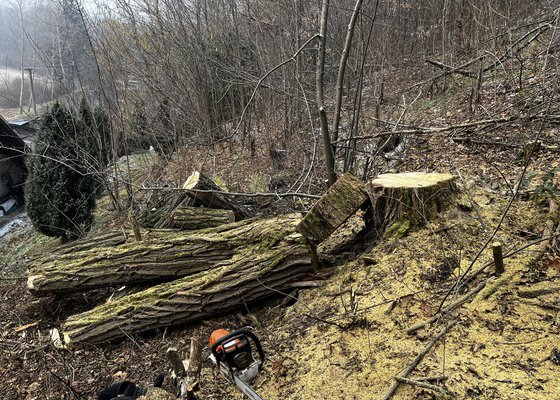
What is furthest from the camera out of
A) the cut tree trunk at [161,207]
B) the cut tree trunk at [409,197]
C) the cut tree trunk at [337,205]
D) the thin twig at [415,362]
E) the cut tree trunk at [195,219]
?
the cut tree trunk at [161,207]

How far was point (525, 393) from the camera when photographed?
201 centimetres

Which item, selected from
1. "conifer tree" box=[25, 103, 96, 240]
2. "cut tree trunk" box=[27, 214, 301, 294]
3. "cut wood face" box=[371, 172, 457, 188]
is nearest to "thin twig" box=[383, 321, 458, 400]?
"cut wood face" box=[371, 172, 457, 188]

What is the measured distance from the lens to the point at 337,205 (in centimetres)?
370

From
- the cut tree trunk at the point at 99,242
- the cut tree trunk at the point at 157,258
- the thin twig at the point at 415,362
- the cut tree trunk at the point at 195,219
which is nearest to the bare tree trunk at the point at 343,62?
the cut tree trunk at the point at 157,258

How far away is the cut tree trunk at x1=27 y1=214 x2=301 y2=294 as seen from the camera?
14.4 ft

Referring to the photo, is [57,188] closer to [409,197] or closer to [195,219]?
[195,219]

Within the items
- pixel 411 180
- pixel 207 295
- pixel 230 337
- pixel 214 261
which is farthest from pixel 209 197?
pixel 230 337

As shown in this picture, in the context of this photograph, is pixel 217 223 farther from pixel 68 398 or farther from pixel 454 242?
pixel 454 242

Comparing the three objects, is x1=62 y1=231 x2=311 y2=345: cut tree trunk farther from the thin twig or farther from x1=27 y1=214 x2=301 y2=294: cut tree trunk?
the thin twig

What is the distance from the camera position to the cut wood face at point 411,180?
3.58 m

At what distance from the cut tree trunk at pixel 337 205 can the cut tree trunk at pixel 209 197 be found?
2.08 metres

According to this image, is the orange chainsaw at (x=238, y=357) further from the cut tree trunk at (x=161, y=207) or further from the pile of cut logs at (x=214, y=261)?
the cut tree trunk at (x=161, y=207)

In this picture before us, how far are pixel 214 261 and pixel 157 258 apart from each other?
2.26 ft

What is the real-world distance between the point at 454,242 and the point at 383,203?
744 mm
